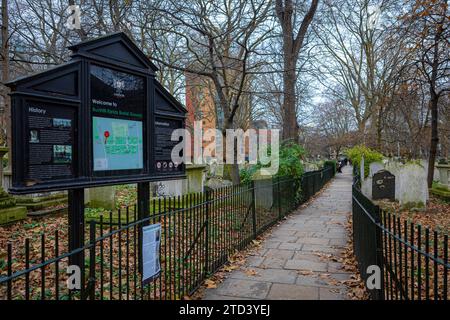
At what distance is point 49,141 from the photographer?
3.32 meters

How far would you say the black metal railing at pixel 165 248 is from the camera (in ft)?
11.7

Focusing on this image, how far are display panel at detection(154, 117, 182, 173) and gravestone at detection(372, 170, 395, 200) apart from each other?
1150cm

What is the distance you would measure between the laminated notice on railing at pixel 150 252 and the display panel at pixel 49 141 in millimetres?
1005

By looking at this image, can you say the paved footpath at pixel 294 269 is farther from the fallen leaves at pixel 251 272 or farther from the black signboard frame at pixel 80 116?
the black signboard frame at pixel 80 116

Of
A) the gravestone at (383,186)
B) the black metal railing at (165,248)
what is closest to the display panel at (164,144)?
the black metal railing at (165,248)

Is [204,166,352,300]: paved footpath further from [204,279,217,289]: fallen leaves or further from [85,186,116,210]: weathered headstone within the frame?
[85,186,116,210]: weathered headstone

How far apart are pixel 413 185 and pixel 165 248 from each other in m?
9.98

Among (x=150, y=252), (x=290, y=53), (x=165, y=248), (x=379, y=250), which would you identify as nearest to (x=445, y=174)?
(x=290, y=53)

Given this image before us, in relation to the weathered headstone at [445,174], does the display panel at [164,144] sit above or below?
above

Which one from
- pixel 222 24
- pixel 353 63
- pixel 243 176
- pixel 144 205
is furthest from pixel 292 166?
pixel 353 63

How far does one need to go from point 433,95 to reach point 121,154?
14880 millimetres

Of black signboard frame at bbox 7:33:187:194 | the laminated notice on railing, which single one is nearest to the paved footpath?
the laminated notice on railing

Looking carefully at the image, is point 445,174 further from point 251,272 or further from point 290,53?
point 251,272
